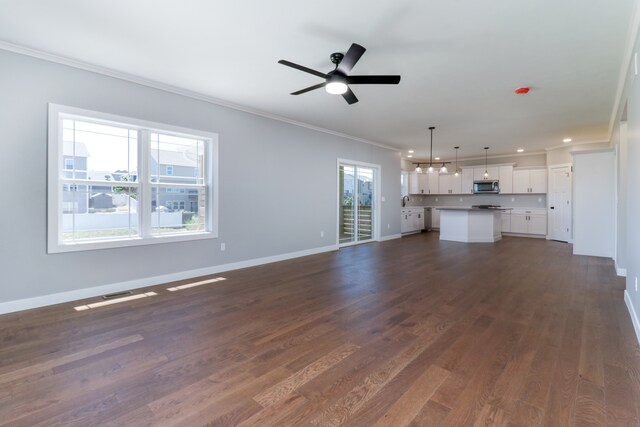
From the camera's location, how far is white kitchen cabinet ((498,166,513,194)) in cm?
959

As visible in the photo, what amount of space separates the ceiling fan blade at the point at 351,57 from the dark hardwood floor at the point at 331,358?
240cm

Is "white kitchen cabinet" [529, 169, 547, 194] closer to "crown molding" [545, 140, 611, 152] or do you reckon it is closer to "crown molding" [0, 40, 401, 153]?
"crown molding" [545, 140, 611, 152]

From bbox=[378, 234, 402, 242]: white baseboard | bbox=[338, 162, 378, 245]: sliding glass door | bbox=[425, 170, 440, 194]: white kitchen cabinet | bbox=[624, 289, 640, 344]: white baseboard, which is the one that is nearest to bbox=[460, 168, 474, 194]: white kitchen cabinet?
bbox=[425, 170, 440, 194]: white kitchen cabinet

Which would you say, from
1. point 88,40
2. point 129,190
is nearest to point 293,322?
point 129,190

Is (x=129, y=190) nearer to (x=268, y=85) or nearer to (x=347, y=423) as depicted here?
(x=268, y=85)

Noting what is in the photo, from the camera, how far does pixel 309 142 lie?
6375 mm

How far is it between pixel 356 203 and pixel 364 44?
4945mm

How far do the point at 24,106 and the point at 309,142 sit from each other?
427cm

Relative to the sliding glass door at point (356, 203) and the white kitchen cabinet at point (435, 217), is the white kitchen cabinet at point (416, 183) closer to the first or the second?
the white kitchen cabinet at point (435, 217)

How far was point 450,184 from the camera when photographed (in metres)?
10.8

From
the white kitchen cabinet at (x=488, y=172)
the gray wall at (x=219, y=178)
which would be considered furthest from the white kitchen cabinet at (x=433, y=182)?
the gray wall at (x=219, y=178)

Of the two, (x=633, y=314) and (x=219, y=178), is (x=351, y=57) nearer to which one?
(x=219, y=178)

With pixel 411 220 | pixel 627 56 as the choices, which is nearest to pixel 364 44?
pixel 627 56

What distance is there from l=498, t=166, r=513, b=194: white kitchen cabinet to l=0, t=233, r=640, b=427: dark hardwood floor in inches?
238
